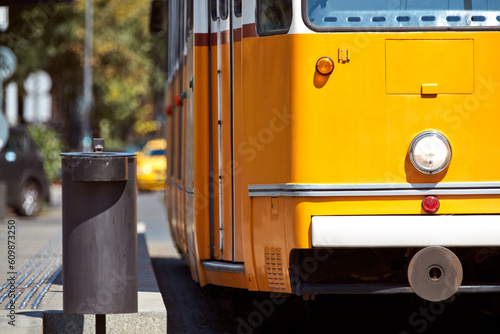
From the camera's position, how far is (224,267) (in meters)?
6.59

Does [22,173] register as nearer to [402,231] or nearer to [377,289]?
[377,289]

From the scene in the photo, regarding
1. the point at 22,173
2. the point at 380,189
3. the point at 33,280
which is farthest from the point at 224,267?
the point at 22,173

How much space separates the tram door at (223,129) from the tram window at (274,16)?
0.84ft

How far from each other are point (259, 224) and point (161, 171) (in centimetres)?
2808

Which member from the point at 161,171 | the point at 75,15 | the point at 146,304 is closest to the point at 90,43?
the point at 75,15

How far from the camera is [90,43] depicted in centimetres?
4044

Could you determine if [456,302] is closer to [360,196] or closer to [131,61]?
[360,196]

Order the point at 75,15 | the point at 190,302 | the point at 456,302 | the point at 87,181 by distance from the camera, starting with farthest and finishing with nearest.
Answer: the point at 75,15, the point at 190,302, the point at 456,302, the point at 87,181

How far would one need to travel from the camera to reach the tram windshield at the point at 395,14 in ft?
19.9

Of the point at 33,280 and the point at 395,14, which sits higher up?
the point at 395,14

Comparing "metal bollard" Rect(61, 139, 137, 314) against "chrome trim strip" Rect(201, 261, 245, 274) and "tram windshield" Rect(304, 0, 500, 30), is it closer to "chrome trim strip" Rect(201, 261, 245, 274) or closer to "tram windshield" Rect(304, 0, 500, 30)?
"chrome trim strip" Rect(201, 261, 245, 274)

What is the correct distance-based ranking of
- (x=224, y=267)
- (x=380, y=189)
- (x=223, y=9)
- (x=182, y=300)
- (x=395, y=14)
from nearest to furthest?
(x=380, y=189)
(x=395, y=14)
(x=224, y=267)
(x=223, y=9)
(x=182, y=300)

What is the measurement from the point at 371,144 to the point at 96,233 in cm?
167

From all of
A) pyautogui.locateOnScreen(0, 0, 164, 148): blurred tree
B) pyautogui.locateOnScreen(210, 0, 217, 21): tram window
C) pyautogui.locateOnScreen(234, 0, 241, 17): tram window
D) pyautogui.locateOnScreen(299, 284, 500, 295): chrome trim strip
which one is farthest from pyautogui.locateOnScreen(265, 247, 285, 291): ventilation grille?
pyautogui.locateOnScreen(0, 0, 164, 148): blurred tree
